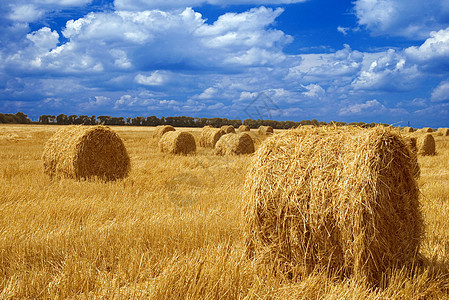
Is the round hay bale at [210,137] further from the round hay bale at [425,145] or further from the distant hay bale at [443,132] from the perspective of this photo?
the distant hay bale at [443,132]

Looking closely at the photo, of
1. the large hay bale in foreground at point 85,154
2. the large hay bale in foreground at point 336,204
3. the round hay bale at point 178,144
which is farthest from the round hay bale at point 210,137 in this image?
the large hay bale in foreground at point 336,204

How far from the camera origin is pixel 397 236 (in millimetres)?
4051

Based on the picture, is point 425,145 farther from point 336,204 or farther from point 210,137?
point 336,204

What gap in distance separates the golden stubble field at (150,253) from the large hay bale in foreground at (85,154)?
2.04 meters

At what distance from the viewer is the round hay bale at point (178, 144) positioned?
17484 mm

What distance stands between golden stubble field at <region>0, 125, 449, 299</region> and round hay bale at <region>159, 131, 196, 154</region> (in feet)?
31.9

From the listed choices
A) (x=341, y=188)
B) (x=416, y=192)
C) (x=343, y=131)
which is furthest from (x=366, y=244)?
(x=343, y=131)

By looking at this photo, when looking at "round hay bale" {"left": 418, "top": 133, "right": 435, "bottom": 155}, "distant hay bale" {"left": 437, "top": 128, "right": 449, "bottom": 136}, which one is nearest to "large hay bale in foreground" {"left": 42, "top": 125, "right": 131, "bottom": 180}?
"round hay bale" {"left": 418, "top": 133, "right": 435, "bottom": 155}

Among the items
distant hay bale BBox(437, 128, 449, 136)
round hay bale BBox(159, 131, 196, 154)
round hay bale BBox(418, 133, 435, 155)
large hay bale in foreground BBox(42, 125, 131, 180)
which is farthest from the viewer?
distant hay bale BBox(437, 128, 449, 136)

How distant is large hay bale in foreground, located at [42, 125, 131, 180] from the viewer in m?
9.62

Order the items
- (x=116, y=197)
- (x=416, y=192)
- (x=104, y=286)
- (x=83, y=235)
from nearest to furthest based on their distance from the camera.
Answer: (x=104, y=286)
(x=416, y=192)
(x=83, y=235)
(x=116, y=197)

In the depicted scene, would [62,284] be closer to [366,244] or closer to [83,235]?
[83,235]

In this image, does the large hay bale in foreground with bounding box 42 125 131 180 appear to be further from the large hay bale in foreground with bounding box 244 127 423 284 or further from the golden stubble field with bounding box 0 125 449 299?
the large hay bale in foreground with bounding box 244 127 423 284

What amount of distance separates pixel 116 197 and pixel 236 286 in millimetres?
4266
